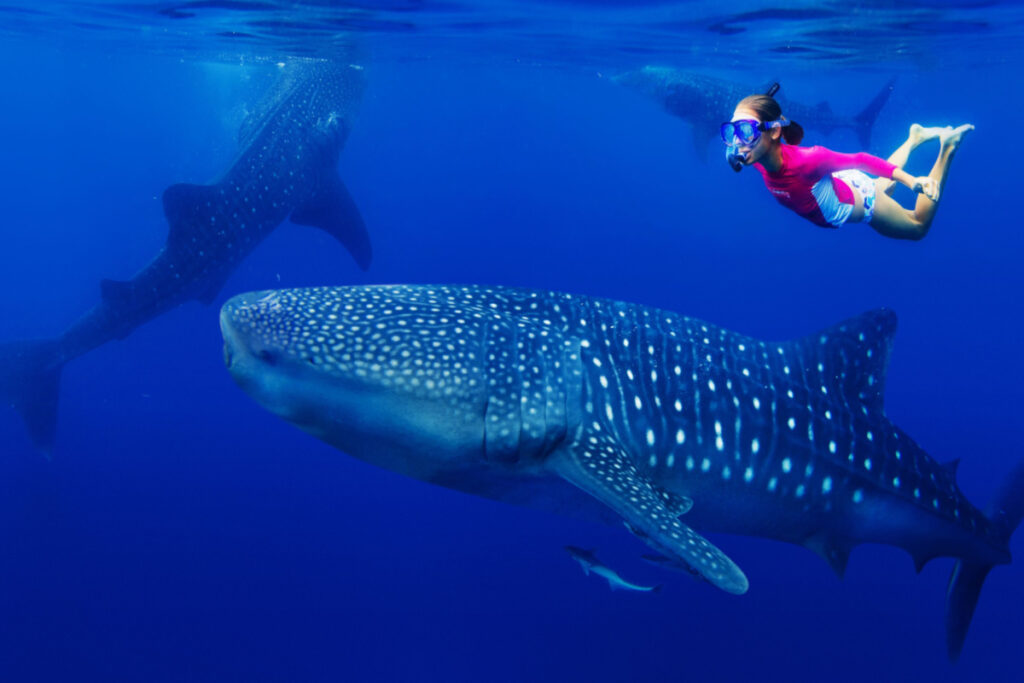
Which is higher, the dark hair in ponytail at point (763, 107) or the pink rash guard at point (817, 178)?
the dark hair in ponytail at point (763, 107)

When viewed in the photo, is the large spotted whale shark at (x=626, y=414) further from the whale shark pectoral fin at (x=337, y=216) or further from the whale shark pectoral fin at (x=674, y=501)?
the whale shark pectoral fin at (x=337, y=216)

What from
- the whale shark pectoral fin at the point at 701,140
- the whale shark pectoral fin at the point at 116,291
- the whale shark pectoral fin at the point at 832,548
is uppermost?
the whale shark pectoral fin at the point at 701,140

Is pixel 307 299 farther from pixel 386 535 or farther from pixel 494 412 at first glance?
pixel 386 535

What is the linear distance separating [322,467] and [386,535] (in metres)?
2.66

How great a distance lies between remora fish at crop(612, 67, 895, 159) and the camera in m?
14.4

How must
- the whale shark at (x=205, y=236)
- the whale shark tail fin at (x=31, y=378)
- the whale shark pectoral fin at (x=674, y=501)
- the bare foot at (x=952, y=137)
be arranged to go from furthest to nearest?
the whale shark tail fin at (x=31, y=378) < the whale shark at (x=205, y=236) < the bare foot at (x=952, y=137) < the whale shark pectoral fin at (x=674, y=501)

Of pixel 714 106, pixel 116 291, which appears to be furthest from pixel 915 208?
pixel 714 106

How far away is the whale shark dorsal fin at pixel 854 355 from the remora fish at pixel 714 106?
1068 cm

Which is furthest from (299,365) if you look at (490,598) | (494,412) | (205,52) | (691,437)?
(205,52)

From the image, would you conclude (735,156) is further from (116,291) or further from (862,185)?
(116,291)

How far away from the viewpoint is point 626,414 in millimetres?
3979

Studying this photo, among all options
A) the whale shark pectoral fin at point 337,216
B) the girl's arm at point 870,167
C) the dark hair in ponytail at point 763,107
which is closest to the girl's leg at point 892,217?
the girl's arm at point 870,167

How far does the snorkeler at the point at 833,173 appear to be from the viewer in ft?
13.1

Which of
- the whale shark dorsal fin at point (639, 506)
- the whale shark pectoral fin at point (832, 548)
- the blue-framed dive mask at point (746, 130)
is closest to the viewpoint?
the whale shark dorsal fin at point (639, 506)
